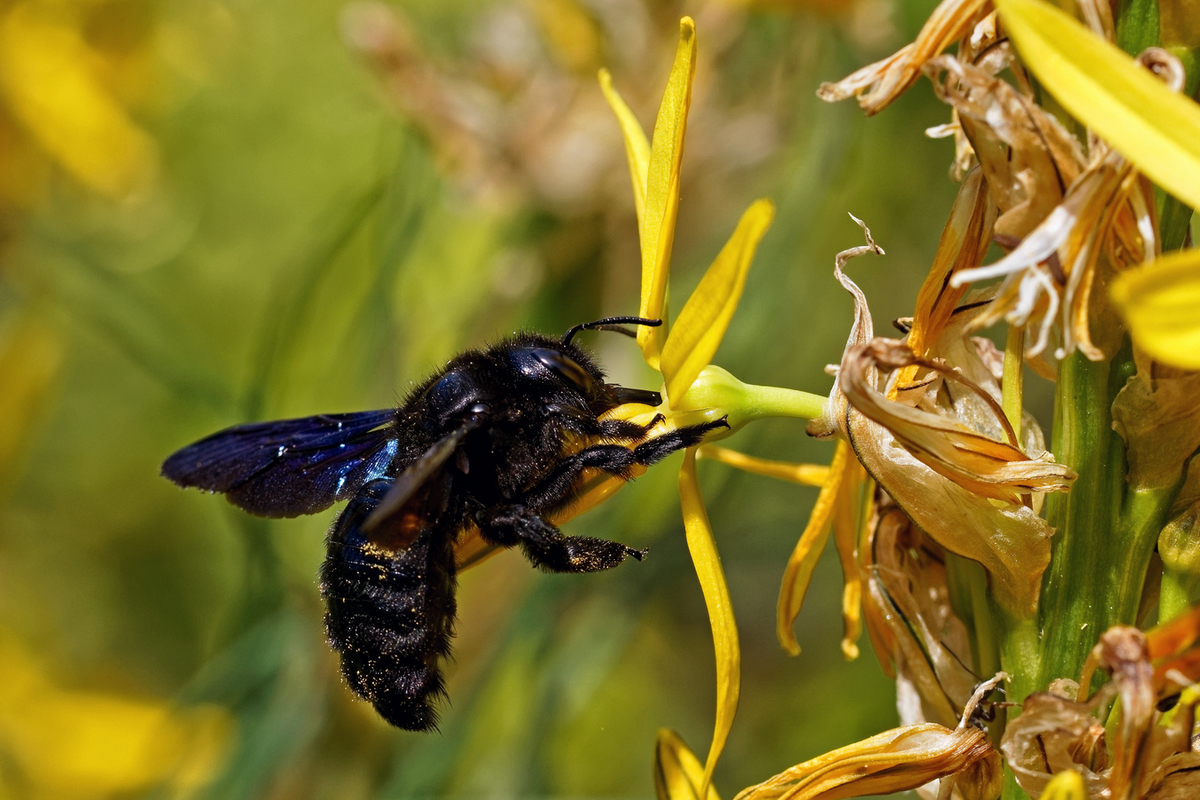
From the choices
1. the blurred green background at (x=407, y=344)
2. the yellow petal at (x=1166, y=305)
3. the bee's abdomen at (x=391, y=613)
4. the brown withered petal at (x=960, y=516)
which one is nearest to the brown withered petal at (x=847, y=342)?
the brown withered petal at (x=960, y=516)

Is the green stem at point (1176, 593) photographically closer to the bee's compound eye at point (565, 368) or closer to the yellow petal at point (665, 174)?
the yellow petal at point (665, 174)

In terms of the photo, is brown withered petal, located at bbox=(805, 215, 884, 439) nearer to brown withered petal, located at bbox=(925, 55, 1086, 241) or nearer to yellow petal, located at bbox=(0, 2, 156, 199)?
brown withered petal, located at bbox=(925, 55, 1086, 241)

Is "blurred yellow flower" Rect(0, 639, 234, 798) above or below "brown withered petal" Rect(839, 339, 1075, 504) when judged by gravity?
above

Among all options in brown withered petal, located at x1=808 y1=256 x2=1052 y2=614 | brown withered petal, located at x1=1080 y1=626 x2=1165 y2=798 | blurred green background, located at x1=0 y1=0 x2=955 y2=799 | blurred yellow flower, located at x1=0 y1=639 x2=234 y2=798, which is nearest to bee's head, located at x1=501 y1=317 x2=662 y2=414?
brown withered petal, located at x1=808 y1=256 x2=1052 y2=614

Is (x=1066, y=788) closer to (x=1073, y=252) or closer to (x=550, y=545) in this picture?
(x=1073, y=252)

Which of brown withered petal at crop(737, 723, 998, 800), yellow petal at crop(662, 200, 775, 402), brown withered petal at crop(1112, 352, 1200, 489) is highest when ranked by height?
yellow petal at crop(662, 200, 775, 402)
